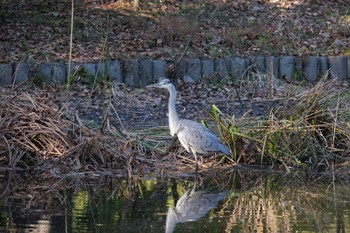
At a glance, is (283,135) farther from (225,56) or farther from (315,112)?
(225,56)

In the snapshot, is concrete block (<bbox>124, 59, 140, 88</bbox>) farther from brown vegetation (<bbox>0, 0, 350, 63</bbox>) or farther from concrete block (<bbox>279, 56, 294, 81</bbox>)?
concrete block (<bbox>279, 56, 294, 81</bbox>)

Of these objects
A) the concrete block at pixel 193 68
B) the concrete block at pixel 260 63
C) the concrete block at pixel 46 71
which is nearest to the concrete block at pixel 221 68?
the concrete block at pixel 193 68

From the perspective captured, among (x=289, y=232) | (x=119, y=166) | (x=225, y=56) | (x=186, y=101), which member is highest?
(x=225, y=56)

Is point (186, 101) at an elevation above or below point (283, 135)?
above

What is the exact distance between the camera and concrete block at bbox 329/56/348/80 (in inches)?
624

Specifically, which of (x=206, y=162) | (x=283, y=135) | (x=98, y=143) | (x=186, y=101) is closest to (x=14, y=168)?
(x=98, y=143)

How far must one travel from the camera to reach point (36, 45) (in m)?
15.2

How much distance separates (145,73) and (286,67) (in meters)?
2.71

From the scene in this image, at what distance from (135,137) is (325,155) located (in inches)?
98.9

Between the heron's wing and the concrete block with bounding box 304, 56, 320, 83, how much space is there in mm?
5603

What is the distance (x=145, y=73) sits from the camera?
48.5 ft

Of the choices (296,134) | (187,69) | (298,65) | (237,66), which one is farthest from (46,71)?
(296,134)

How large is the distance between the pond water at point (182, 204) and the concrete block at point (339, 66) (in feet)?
18.7

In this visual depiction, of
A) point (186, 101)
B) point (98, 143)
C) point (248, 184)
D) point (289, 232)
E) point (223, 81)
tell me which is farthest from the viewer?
point (223, 81)
